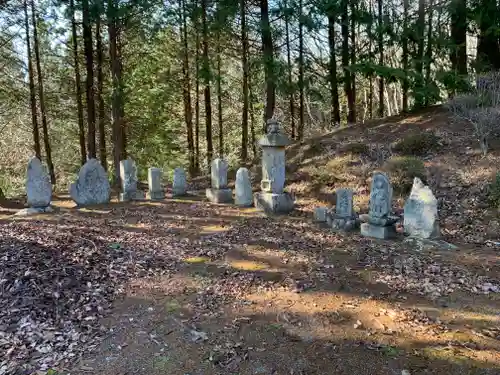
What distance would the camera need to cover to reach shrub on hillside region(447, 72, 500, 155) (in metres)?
9.21

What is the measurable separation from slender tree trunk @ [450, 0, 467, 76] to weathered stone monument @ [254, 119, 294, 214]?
6297mm

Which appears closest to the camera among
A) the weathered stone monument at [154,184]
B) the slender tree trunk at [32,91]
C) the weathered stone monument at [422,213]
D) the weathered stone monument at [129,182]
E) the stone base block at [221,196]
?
the weathered stone monument at [422,213]

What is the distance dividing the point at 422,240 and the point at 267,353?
401cm

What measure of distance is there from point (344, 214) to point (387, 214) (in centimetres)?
90

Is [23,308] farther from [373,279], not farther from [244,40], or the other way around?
[244,40]

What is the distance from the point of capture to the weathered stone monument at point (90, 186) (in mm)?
10078

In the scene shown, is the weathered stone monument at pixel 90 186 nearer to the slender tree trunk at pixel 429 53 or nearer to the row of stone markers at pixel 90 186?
the row of stone markers at pixel 90 186

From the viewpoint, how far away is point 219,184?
409 inches

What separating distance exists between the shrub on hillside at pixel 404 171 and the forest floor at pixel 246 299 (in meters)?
1.45

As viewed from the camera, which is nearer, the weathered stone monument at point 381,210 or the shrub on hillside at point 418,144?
the weathered stone monument at point 381,210

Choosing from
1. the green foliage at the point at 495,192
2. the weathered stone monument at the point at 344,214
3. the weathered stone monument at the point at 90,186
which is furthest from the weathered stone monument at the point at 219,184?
the green foliage at the point at 495,192

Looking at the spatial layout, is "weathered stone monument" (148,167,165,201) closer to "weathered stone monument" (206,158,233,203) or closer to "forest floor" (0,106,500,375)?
"weathered stone monument" (206,158,233,203)

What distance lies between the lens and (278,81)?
13.0 metres

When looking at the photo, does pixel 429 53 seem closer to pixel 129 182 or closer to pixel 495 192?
pixel 495 192
